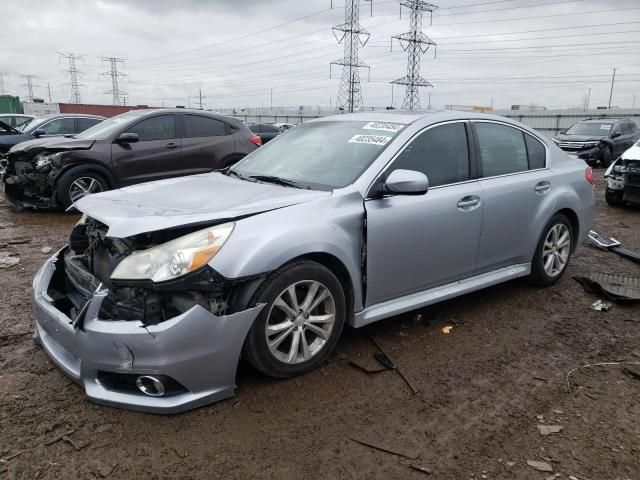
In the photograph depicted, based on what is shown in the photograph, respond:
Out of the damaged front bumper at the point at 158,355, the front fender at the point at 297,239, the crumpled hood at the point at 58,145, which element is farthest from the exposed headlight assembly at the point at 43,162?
the front fender at the point at 297,239

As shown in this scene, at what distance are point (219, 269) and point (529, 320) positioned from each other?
2782 millimetres

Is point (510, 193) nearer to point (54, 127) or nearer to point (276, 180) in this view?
point (276, 180)

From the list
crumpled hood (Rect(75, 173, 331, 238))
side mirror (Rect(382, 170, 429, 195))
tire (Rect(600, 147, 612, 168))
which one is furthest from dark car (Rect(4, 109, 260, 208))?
tire (Rect(600, 147, 612, 168))

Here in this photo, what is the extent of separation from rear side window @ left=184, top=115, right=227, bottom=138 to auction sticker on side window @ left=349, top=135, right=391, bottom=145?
5589mm

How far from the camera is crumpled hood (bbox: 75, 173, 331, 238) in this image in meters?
2.85

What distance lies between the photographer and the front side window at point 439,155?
3.77 m

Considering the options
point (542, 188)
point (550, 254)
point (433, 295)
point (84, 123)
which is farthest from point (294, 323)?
point (84, 123)

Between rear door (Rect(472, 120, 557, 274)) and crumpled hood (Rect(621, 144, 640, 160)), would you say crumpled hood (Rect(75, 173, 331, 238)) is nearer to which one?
rear door (Rect(472, 120, 557, 274))

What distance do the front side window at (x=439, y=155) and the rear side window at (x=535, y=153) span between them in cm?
94

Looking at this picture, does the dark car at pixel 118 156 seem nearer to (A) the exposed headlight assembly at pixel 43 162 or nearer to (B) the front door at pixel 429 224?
(A) the exposed headlight assembly at pixel 43 162

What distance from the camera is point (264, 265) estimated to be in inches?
113

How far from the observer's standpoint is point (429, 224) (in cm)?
371

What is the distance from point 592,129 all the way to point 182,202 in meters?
18.4

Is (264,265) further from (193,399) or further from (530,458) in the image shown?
(530,458)
